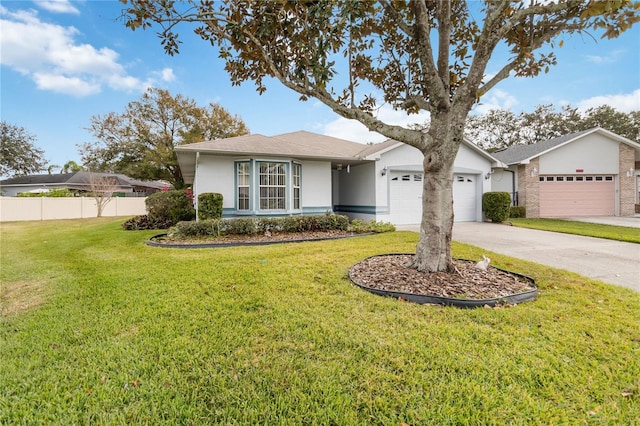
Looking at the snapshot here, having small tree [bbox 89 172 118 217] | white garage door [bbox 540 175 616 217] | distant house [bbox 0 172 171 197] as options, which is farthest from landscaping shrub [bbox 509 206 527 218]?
distant house [bbox 0 172 171 197]

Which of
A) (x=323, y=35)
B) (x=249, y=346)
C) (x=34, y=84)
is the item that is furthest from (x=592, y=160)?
(x=34, y=84)

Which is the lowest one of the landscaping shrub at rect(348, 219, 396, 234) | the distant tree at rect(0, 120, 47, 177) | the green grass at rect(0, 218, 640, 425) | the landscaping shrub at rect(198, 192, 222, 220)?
the green grass at rect(0, 218, 640, 425)

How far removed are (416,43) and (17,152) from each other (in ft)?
144

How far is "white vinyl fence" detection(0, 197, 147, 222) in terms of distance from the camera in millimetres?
17984

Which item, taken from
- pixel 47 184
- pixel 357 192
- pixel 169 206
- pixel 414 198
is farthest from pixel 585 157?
pixel 47 184

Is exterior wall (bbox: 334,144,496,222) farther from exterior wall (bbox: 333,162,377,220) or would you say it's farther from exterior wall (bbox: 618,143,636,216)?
exterior wall (bbox: 618,143,636,216)

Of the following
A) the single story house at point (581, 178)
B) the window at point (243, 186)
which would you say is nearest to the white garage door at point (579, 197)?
the single story house at point (581, 178)

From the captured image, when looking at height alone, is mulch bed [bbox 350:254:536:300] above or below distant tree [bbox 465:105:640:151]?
below

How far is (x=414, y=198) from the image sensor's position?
12.8 meters

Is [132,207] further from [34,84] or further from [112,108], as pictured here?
[34,84]

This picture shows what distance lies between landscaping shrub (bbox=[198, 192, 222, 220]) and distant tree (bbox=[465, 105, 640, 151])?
29.6 metres

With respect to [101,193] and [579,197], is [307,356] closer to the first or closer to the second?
[579,197]

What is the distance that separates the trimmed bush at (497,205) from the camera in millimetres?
12375

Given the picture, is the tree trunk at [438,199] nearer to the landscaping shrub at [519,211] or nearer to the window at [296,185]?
the window at [296,185]
